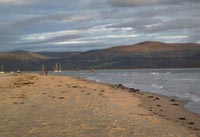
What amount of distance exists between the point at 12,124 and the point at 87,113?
3.62m

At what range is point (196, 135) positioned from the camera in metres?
11.2

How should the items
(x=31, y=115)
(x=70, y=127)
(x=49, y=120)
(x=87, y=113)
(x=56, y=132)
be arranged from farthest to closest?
1. (x=87, y=113)
2. (x=31, y=115)
3. (x=49, y=120)
4. (x=70, y=127)
5. (x=56, y=132)

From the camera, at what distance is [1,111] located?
1405 centimetres

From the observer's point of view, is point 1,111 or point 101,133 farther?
point 1,111

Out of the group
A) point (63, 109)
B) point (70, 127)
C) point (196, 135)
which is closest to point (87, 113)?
point (63, 109)

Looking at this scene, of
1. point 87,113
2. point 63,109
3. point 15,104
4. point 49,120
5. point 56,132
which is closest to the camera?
point 56,132

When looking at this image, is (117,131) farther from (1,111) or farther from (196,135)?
(1,111)

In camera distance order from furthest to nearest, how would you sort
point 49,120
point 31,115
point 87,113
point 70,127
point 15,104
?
point 15,104 → point 87,113 → point 31,115 → point 49,120 → point 70,127

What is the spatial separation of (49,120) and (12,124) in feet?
4.29

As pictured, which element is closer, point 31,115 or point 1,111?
point 31,115

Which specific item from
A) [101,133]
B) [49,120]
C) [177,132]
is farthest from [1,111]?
[177,132]

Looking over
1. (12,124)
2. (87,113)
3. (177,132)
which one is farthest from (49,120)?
(177,132)

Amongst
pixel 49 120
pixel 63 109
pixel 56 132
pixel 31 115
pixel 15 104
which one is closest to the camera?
pixel 56 132

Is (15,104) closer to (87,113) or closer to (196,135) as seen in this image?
(87,113)
